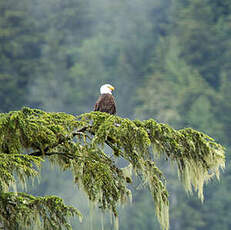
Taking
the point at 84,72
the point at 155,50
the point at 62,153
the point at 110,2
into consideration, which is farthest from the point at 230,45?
the point at 62,153

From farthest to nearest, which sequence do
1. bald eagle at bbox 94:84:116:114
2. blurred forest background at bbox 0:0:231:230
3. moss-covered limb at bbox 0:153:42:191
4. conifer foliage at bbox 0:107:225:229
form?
blurred forest background at bbox 0:0:231:230, bald eagle at bbox 94:84:116:114, conifer foliage at bbox 0:107:225:229, moss-covered limb at bbox 0:153:42:191

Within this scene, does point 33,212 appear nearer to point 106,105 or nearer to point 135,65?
point 106,105

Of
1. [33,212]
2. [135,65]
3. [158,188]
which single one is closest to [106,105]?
[158,188]

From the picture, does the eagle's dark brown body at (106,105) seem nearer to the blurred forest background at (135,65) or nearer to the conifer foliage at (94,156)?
the conifer foliage at (94,156)

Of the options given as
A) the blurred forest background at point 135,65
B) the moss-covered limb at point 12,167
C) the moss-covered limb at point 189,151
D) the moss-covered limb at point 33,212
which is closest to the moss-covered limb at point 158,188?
the moss-covered limb at point 189,151

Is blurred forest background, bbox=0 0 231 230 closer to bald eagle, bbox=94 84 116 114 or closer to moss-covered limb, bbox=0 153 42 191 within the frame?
bald eagle, bbox=94 84 116 114

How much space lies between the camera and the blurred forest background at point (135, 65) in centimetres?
2678

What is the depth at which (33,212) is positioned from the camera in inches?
122

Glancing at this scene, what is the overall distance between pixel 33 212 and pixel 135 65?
36.1 m

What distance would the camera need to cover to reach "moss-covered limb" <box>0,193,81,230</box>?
3023 mm

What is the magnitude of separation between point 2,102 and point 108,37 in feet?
39.7

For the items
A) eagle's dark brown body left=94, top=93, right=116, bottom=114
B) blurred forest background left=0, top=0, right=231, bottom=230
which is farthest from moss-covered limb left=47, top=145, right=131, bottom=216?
blurred forest background left=0, top=0, right=231, bottom=230

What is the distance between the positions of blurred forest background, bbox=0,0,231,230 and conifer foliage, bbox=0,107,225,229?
22442mm

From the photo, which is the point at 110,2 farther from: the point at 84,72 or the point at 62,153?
the point at 62,153
